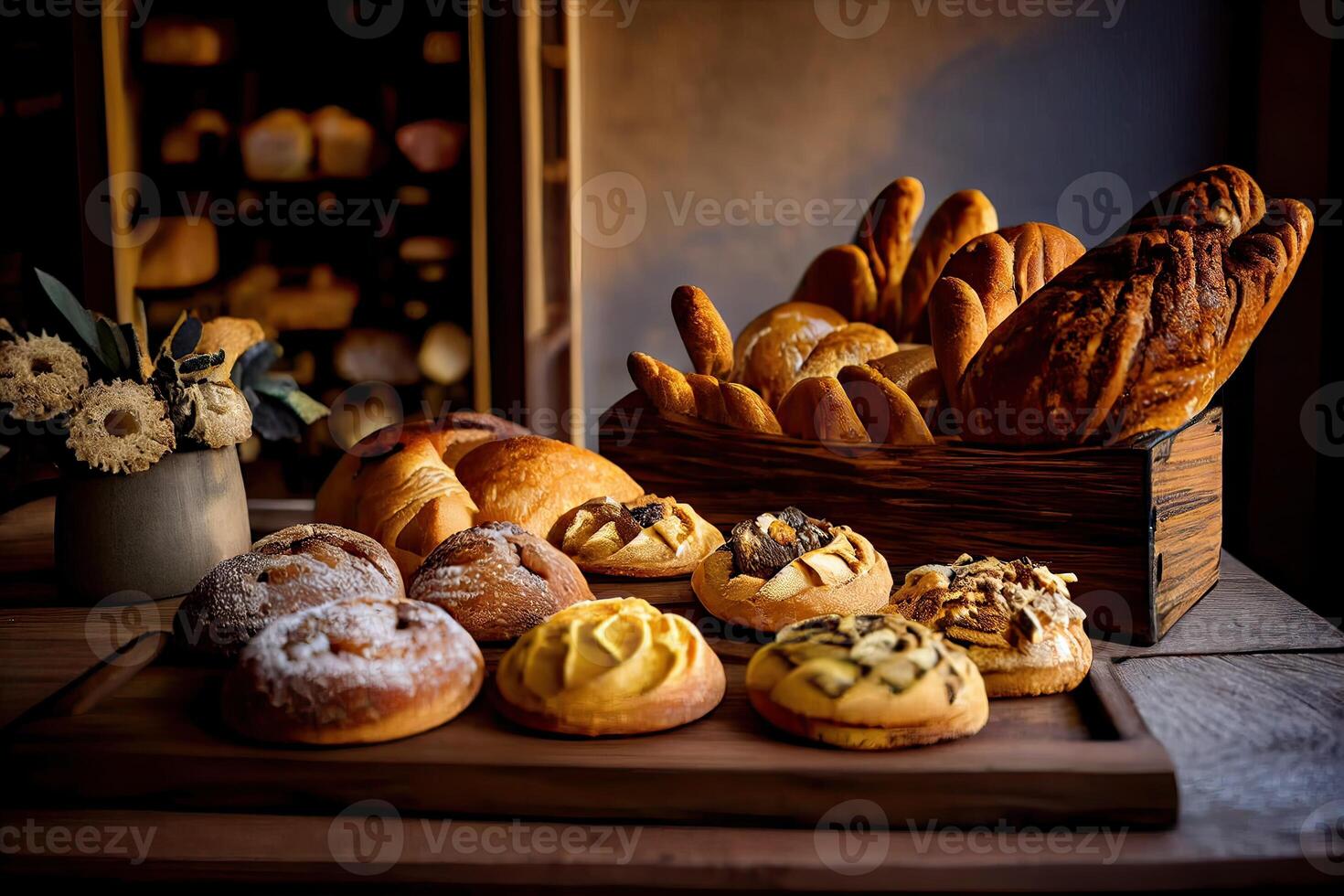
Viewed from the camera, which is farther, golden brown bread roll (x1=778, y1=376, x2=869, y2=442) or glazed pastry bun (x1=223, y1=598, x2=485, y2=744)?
golden brown bread roll (x1=778, y1=376, x2=869, y2=442)

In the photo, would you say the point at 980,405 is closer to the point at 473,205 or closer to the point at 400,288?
the point at 473,205

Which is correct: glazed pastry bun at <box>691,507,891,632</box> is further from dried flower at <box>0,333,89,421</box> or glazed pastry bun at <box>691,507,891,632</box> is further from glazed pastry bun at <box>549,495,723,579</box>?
dried flower at <box>0,333,89,421</box>

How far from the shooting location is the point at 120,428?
1077mm

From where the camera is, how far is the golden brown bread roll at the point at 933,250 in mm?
1594

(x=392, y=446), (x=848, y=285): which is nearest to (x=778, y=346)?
(x=848, y=285)

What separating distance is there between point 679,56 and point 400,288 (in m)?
0.99

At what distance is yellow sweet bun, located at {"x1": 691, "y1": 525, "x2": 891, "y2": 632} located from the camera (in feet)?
3.11

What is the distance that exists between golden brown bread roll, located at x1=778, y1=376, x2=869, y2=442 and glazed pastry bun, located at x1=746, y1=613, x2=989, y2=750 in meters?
0.40

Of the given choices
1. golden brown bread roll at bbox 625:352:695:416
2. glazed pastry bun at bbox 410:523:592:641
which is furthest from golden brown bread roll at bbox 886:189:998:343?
glazed pastry bun at bbox 410:523:592:641

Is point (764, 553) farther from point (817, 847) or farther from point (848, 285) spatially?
point (848, 285)

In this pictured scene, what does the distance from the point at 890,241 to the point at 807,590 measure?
97 cm

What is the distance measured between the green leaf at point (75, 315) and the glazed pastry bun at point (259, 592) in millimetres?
328

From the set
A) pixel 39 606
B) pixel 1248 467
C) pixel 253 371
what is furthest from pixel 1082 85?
pixel 39 606

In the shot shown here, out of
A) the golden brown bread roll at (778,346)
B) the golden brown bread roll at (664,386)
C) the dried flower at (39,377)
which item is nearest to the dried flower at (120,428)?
the dried flower at (39,377)
